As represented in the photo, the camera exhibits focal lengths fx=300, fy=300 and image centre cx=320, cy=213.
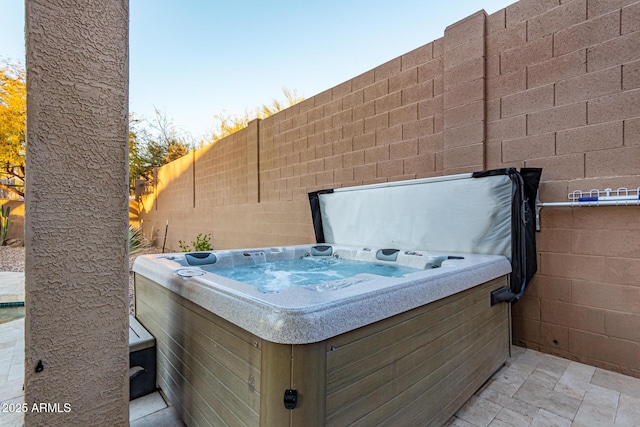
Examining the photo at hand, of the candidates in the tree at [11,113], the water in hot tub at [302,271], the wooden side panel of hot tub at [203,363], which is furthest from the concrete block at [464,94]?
the tree at [11,113]

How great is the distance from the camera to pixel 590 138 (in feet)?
6.73

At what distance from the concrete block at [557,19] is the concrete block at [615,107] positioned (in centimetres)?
60

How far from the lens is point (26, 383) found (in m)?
0.92

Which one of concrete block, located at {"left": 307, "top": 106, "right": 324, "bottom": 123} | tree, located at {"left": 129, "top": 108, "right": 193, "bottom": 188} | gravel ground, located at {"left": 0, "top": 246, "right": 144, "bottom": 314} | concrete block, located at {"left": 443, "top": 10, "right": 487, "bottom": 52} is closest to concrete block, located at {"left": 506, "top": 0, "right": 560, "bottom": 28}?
concrete block, located at {"left": 443, "top": 10, "right": 487, "bottom": 52}

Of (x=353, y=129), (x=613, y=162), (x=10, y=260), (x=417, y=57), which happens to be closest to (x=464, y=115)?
(x=417, y=57)

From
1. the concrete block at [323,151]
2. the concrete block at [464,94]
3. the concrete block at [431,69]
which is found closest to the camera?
the concrete block at [464,94]

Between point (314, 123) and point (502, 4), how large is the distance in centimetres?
236

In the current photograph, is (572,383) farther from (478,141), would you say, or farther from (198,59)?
(198,59)

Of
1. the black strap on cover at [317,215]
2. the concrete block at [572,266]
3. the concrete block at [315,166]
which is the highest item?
the concrete block at [315,166]

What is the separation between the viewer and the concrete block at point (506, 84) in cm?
236

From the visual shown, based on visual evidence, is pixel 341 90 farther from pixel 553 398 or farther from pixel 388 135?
pixel 553 398

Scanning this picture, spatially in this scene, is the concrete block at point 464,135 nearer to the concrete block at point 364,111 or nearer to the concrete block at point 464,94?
the concrete block at point 464,94

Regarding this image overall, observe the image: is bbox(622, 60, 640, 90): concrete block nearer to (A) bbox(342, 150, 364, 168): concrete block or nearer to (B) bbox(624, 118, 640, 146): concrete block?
(B) bbox(624, 118, 640, 146): concrete block

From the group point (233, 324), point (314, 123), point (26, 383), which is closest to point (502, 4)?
point (314, 123)
